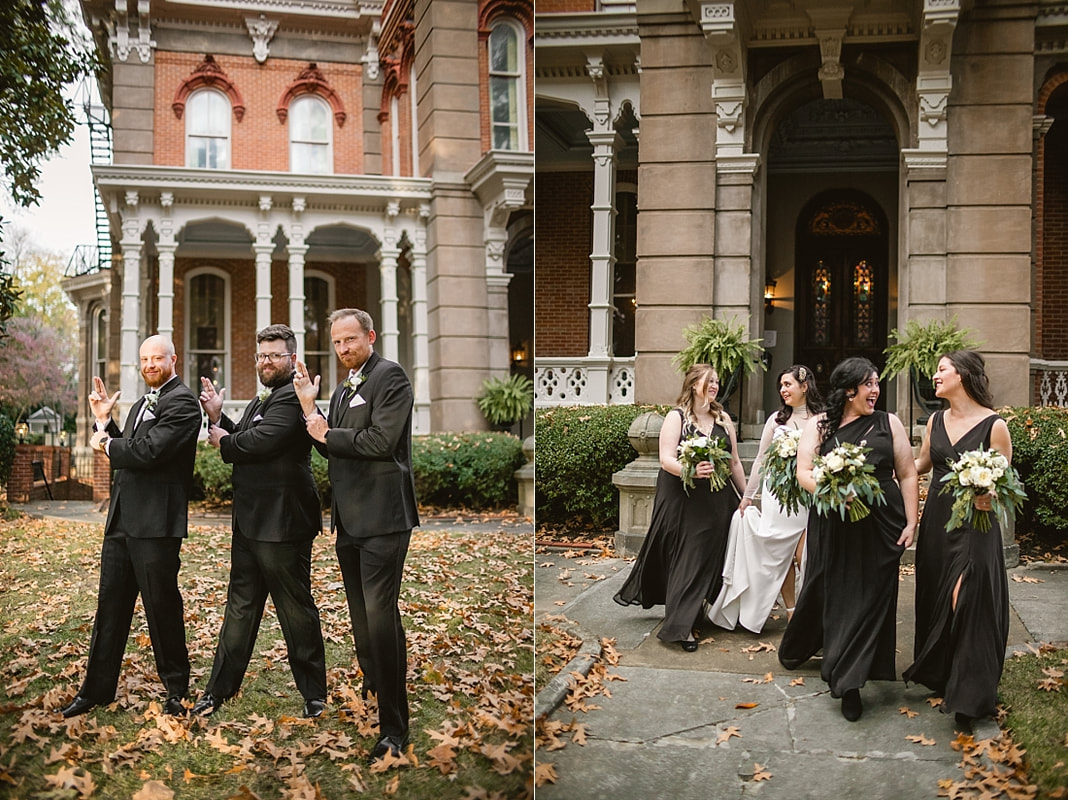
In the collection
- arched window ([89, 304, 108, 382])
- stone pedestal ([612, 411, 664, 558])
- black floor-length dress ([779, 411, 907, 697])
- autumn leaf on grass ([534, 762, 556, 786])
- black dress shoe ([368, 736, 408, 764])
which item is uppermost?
arched window ([89, 304, 108, 382])

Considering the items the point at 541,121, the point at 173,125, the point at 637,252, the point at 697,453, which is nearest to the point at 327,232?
the point at 173,125

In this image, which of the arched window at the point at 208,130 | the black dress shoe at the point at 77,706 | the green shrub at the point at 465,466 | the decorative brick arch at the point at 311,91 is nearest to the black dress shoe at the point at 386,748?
the green shrub at the point at 465,466

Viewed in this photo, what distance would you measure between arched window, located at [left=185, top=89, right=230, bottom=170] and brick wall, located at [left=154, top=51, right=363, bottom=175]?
0.21 feet

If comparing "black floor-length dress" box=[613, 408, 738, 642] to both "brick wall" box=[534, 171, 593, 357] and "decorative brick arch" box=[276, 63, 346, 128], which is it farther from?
"decorative brick arch" box=[276, 63, 346, 128]

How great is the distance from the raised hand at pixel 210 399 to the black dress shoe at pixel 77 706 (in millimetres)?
1126

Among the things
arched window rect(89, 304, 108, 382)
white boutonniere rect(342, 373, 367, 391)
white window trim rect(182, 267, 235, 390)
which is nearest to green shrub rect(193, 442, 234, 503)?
white window trim rect(182, 267, 235, 390)

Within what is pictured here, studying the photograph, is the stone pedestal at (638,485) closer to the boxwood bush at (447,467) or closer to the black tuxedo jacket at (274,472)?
the boxwood bush at (447,467)

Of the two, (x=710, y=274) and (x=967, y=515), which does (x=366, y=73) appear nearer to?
(x=710, y=274)

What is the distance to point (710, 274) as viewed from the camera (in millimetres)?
3377

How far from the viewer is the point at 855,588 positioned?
3.80m

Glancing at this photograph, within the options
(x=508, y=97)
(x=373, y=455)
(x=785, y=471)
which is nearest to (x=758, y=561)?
(x=785, y=471)

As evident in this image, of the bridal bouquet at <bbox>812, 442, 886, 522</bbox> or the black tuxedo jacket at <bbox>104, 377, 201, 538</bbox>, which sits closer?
the black tuxedo jacket at <bbox>104, 377, 201, 538</bbox>

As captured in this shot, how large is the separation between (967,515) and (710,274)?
1.37 metres

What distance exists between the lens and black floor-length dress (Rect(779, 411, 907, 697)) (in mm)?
3529
